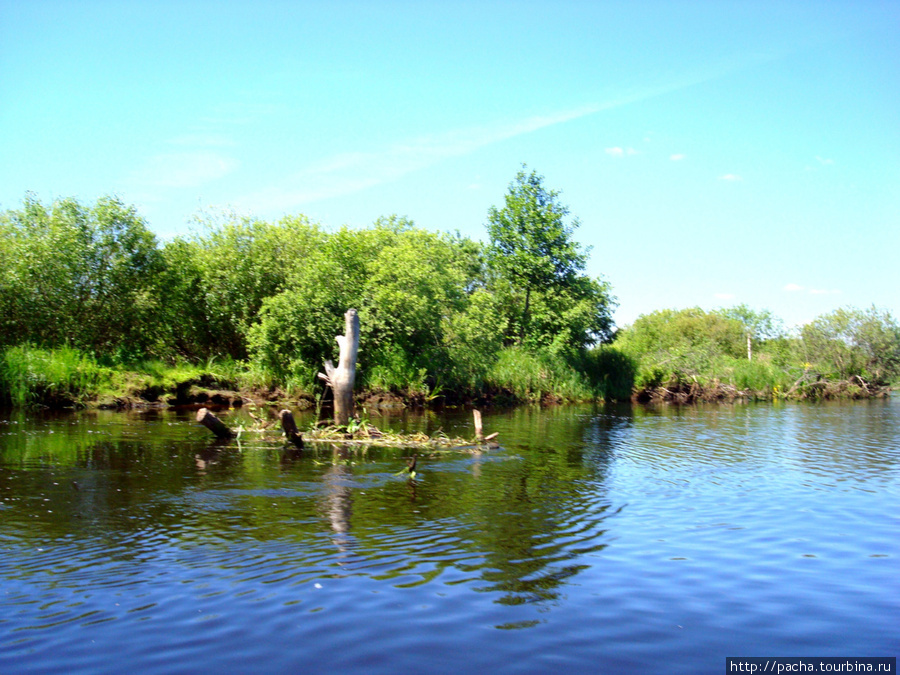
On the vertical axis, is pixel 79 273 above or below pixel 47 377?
above

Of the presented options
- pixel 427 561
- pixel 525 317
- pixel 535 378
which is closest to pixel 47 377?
pixel 427 561

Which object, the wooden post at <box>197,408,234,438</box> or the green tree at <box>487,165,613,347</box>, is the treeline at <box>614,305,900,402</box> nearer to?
the green tree at <box>487,165,613,347</box>

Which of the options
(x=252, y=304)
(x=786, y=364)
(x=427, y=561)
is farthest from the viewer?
(x=786, y=364)

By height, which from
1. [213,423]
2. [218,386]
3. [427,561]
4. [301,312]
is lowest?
[427,561]

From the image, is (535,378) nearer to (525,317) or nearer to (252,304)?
(525,317)

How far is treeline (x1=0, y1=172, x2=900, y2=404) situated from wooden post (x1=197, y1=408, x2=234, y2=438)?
10.7 metres

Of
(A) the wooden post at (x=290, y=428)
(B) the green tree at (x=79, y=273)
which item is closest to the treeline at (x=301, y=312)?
(B) the green tree at (x=79, y=273)

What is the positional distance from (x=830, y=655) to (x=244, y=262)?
102ft

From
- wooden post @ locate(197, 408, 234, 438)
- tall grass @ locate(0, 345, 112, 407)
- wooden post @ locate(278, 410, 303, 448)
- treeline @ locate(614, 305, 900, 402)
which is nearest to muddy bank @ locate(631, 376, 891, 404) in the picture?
treeline @ locate(614, 305, 900, 402)

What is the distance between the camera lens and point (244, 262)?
109 ft

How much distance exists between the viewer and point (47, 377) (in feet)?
79.4

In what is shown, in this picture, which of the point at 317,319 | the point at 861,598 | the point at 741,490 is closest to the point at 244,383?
the point at 317,319

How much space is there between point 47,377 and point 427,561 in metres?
21.4

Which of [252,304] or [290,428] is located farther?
[252,304]
